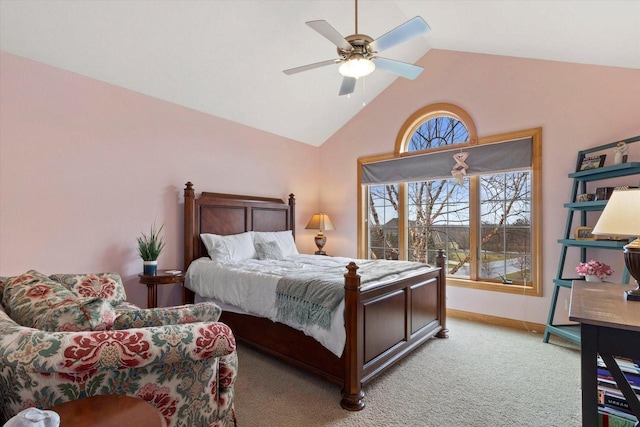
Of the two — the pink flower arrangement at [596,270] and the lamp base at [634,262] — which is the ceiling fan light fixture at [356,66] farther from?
the pink flower arrangement at [596,270]

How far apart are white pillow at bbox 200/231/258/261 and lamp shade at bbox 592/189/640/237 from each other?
330cm

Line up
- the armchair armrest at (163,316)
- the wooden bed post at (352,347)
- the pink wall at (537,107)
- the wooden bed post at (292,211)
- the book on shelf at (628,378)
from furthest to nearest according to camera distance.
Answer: the wooden bed post at (292,211) < the pink wall at (537,107) < the wooden bed post at (352,347) < the book on shelf at (628,378) < the armchair armrest at (163,316)

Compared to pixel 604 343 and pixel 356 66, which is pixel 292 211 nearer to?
pixel 356 66

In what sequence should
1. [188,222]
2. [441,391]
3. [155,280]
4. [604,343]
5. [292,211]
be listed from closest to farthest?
[604,343], [441,391], [155,280], [188,222], [292,211]

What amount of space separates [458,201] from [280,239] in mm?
2515

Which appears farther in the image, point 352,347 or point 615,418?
point 352,347

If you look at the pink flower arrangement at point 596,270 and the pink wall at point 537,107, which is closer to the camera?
the pink flower arrangement at point 596,270

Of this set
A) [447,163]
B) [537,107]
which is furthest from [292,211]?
[537,107]

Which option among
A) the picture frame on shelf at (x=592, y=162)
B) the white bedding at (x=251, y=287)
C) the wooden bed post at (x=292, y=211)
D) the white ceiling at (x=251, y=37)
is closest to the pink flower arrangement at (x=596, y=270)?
the picture frame on shelf at (x=592, y=162)

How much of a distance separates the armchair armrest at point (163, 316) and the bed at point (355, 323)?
3.06ft

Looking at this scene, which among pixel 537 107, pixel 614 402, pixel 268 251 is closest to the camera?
pixel 614 402

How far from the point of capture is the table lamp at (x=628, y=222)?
5.20ft

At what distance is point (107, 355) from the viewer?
110 cm

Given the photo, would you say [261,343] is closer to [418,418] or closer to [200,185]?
[418,418]
